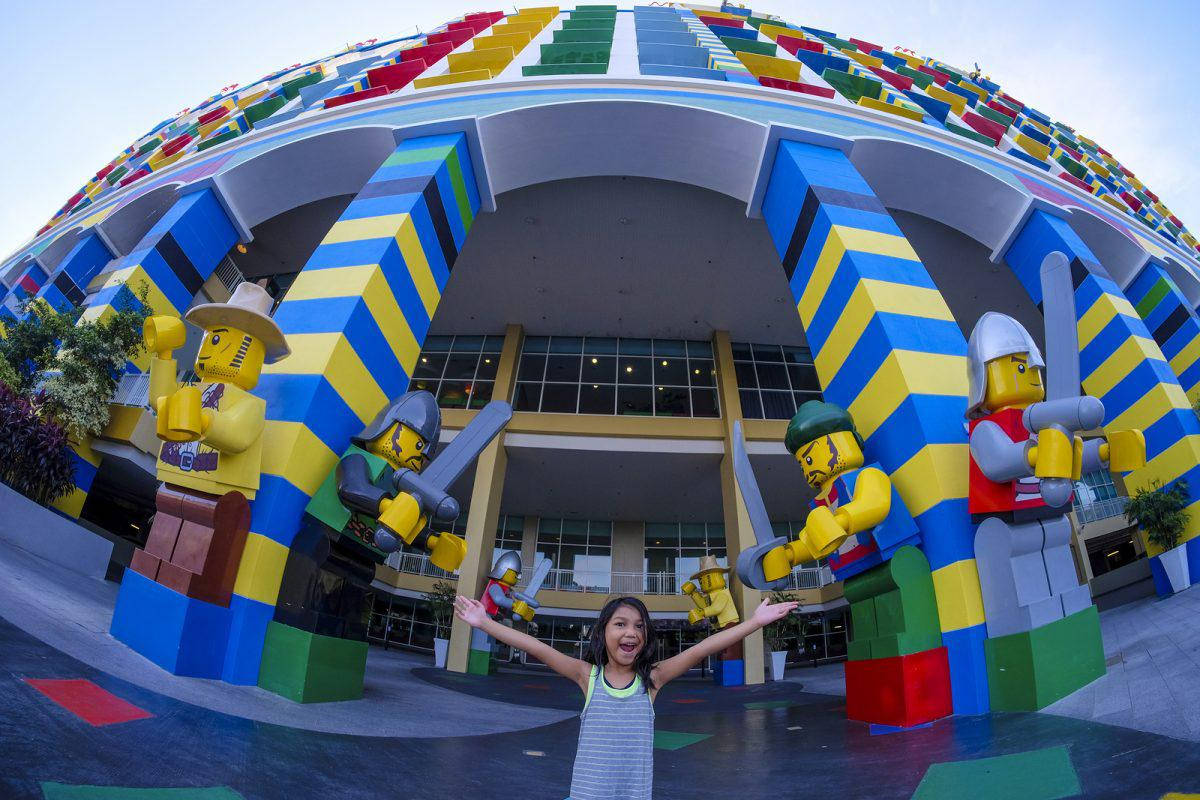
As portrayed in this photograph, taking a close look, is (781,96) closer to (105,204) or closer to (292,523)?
(292,523)

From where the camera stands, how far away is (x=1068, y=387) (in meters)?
3.62

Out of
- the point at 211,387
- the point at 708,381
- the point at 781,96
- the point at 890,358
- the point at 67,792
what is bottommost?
the point at 67,792

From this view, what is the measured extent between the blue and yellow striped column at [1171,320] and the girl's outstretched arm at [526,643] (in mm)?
12020

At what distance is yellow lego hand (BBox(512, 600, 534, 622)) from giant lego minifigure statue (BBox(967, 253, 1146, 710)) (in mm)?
9536

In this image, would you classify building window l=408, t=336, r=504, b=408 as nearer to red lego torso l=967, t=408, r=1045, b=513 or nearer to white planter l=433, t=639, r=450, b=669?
white planter l=433, t=639, r=450, b=669

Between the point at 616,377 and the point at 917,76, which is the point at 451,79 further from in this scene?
the point at 917,76

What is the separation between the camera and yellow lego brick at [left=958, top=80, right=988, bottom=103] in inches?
614

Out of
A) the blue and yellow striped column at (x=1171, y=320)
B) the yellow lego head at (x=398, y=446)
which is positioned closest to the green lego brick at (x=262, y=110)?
the yellow lego head at (x=398, y=446)

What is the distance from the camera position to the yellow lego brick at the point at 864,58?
587 inches

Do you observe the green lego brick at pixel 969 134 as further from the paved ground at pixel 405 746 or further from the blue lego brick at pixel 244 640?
the blue lego brick at pixel 244 640

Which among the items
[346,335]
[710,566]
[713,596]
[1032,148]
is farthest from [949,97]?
[346,335]

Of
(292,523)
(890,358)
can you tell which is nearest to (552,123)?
(890,358)

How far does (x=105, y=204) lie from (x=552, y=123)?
943cm

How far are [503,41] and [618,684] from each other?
556 inches
